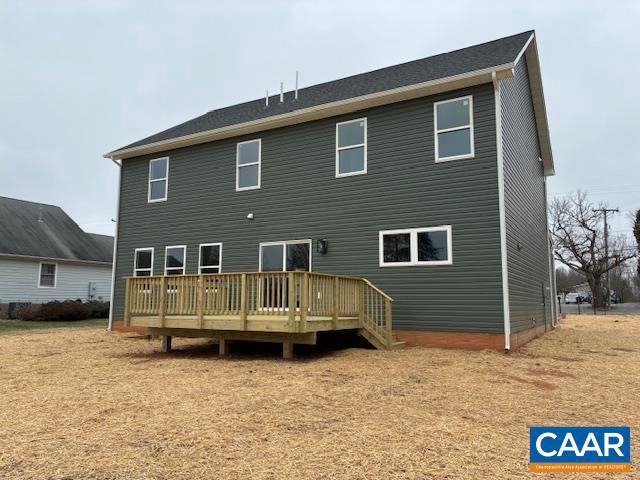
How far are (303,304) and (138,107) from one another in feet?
65.3

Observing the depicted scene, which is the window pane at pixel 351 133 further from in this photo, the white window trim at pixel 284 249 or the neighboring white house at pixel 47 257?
the neighboring white house at pixel 47 257

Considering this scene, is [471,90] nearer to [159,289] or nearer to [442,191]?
[442,191]

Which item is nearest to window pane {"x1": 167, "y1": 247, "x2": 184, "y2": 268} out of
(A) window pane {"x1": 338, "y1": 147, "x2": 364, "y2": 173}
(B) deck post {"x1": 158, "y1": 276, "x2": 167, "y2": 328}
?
(B) deck post {"x1": 158, "y1": 276, "x2": 167, "y2": 328}

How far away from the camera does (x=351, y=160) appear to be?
11.6 m

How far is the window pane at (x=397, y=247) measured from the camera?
1052 centimetres

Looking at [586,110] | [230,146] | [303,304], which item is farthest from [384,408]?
[586,110]

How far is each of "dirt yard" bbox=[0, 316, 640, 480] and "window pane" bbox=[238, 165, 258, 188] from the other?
5.61 metres

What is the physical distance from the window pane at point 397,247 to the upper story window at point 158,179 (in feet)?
24.9

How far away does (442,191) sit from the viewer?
402 inches

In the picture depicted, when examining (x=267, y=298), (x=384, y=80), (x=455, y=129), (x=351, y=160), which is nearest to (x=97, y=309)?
(x=351, y=160)

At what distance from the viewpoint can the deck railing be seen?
8.18m

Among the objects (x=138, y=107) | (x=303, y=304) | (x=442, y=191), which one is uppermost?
(x=138, y=107)

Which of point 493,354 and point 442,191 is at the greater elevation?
point 442,191

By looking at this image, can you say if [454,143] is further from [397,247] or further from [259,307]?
[259,307]
